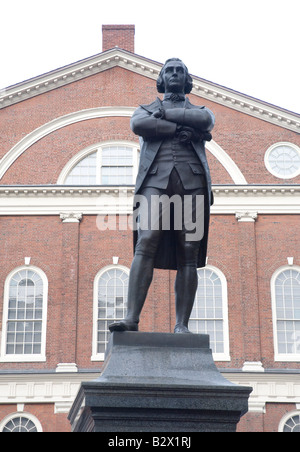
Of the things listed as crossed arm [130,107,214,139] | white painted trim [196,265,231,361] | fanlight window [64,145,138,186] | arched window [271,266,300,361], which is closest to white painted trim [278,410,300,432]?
arched window [271,266,300,361]

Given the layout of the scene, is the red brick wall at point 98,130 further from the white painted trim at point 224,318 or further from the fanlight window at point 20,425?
the fanlight window at point 20,425

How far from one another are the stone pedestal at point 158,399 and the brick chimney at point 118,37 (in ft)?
86.8

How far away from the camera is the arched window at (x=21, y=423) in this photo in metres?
24.6

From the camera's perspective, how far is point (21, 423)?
24688mm

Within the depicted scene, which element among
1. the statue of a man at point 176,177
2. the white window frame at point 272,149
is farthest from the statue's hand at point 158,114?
the white window frame at point 272,149

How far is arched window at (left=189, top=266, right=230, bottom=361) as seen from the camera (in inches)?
1005

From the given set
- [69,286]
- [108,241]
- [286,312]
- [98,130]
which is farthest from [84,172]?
[286,312]

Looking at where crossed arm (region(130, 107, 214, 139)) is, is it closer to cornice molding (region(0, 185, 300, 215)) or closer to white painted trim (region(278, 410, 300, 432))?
white painted trim (region(278, 410, 300, 432))

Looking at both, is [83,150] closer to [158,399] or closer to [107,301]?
[107,301]

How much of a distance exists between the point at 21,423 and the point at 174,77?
66.1 feet

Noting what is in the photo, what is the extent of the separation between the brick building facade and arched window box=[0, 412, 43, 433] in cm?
Answer: 4

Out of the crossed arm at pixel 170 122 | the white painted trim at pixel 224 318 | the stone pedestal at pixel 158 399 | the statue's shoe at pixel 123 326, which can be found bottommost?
the stone pedestal at pixel 158 399

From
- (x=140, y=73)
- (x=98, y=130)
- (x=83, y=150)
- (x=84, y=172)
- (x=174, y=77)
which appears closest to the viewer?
(x=174, y=77)

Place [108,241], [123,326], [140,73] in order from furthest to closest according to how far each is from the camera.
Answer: [140,73] → [108,241] → [123,326]
